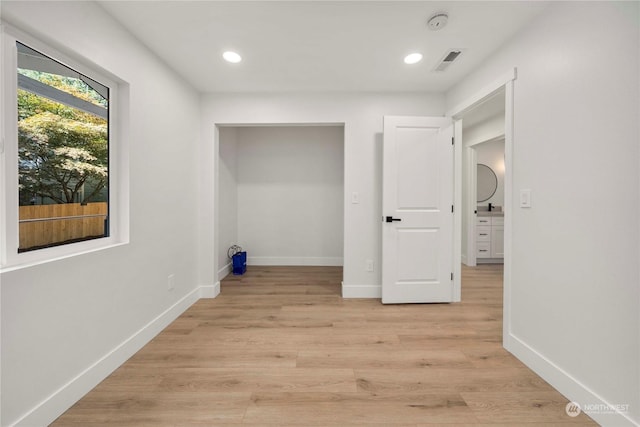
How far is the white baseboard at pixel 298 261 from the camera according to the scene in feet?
15.2

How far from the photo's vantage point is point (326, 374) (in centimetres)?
172

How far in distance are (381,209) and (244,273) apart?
233 cm

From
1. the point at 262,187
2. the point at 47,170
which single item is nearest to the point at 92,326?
the point at 47,170

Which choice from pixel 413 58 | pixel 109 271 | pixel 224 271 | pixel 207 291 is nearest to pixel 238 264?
pixel 224 271

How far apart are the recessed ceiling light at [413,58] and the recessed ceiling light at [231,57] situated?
1.41m

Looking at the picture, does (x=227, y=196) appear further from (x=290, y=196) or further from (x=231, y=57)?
(x=231, y=57)

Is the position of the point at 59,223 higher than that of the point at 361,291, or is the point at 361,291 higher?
the point at 59,223

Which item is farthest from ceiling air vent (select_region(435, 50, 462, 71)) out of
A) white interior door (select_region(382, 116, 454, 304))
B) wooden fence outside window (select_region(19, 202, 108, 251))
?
wooden fence outside window (select_region(19, 202, 108, 251))

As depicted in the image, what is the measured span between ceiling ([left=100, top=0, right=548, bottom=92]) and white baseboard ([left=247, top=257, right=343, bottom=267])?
2843 millimetres

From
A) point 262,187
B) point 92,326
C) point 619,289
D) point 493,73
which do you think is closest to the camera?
point 619,289

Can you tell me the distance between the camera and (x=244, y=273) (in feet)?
13.5

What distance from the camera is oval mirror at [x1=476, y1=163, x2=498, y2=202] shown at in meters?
5.29

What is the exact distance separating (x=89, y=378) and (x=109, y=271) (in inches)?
24.2

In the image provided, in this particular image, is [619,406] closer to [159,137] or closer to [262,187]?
[159,137]
